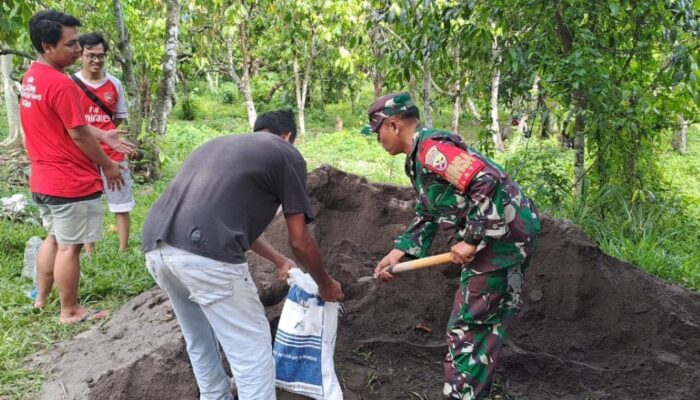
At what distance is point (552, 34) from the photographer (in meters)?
5.37

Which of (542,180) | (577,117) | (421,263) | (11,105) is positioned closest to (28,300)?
(421,263)

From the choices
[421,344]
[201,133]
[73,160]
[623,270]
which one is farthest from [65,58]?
[201,133]

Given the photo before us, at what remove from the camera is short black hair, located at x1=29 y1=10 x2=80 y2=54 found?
3.55 m

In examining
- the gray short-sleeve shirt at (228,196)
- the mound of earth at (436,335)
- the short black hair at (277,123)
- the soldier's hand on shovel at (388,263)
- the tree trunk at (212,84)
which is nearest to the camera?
the gray short-sleeve shirt at (228,196)

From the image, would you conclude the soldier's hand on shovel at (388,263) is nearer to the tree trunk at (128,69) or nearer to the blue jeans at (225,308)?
the blue jeans at (225,308)

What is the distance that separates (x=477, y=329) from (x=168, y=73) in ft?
18.4

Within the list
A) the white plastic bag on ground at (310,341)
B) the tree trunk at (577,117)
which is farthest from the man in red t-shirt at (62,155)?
the tree trunk at (577,117)

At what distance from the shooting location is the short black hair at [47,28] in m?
3.55

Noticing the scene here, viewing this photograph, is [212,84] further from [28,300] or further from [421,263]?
[421,263]

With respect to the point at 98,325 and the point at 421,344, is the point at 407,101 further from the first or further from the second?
the point at 98,325

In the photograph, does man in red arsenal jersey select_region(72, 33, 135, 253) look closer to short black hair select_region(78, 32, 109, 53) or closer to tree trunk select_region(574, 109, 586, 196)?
short black hair select_region(78, 32, 109, 53)

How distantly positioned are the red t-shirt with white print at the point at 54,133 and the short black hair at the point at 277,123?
1.52 metres

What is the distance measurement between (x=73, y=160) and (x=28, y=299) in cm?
117

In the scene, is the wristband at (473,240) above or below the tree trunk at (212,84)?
above
